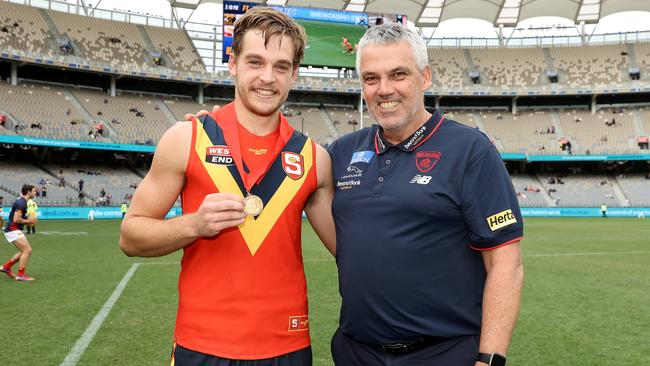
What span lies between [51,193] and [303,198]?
38829mm

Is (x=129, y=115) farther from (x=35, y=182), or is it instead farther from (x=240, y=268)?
(x=240, y=268)

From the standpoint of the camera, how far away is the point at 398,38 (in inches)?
103

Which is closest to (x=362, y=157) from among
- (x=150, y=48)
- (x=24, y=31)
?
(x=24, y=31)

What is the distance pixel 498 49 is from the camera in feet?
202

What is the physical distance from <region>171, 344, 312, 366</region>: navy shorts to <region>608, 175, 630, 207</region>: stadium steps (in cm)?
5177

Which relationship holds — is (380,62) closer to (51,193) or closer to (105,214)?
(105,214)

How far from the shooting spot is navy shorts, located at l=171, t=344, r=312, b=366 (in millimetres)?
2416

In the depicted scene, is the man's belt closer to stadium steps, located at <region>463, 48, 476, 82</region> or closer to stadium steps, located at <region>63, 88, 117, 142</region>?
→ stadium steps, located at <region>63, 88, 117, 142</region>

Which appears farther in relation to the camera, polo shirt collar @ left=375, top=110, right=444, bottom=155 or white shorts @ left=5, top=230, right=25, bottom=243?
white shorts @ left=5, top=230, right=25, bottom=243

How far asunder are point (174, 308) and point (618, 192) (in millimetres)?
50342

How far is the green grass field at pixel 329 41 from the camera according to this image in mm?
37750

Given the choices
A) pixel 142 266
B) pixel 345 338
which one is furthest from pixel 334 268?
pixel 345 338

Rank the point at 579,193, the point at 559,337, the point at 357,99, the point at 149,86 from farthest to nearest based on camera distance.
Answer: the point at 357,99 < the point at 149,86 < the point at 579,193 < the point at 559,337

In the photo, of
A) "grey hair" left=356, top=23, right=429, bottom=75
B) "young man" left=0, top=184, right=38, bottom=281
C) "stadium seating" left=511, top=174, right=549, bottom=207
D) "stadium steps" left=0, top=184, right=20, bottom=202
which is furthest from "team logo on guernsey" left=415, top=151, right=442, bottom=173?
"stadium seating" left=511, top=174, right=549, bottom=207
